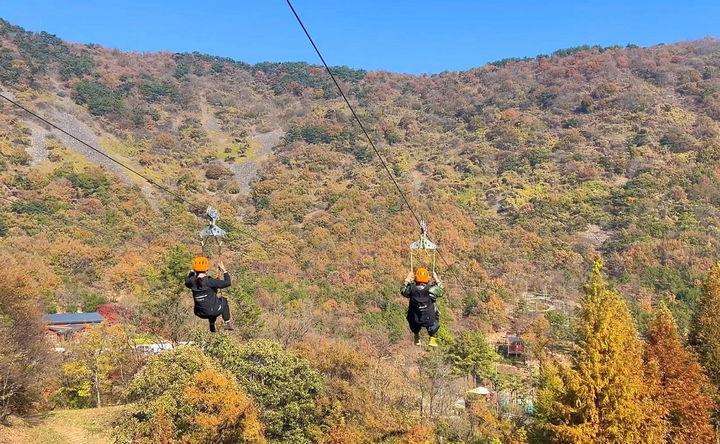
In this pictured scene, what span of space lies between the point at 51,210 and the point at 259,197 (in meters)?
28.1

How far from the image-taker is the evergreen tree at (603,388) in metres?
16.2

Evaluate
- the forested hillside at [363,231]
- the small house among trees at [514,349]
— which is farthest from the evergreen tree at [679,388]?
the small house among trees at [514,349]

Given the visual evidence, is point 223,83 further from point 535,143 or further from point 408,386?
point 408,386

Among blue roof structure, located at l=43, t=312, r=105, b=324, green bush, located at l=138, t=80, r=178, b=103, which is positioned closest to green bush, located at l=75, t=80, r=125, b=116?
green bush, located at l=138, t=80, r=178, b=103

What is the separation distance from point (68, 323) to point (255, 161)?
59.2 meters

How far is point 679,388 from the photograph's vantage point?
18297 mm

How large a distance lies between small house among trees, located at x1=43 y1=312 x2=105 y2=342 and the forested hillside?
188cm

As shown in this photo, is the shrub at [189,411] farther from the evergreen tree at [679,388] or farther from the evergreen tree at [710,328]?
the evergreen tree at [710,328]

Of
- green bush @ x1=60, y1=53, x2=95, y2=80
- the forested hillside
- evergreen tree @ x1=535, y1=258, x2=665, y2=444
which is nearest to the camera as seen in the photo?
evergreen tree @ x1=535, y1=258, x2=665, y2=444

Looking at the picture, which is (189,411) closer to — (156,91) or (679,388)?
(679,388)

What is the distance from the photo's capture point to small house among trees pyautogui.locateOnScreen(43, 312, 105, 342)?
3300 cm

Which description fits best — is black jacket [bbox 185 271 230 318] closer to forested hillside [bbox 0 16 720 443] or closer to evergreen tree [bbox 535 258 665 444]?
forested hillside [bbox 0 16 720 443]

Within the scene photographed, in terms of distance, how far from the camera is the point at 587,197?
70.2 meters

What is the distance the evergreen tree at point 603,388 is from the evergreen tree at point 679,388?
53.0 inches
